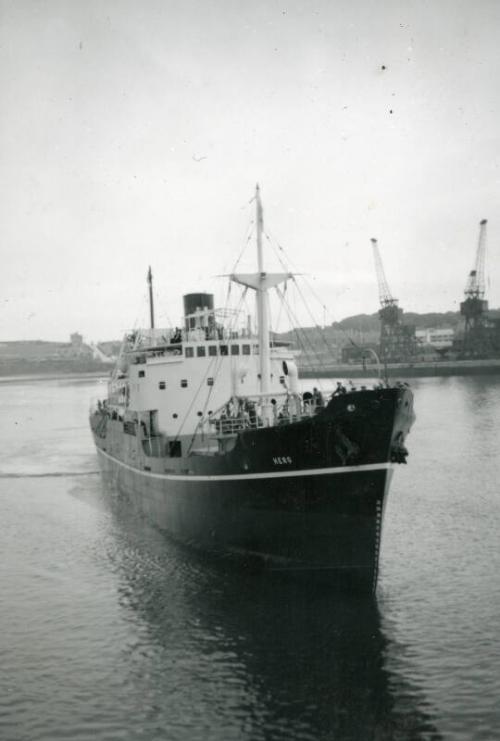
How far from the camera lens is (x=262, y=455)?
14094mm

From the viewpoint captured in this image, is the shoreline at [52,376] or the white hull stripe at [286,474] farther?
the shoreline at [52,376]

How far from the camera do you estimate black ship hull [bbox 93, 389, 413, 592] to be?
13.1 m

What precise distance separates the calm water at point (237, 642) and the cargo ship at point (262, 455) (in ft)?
2.94

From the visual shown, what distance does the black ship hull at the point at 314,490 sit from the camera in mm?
13133

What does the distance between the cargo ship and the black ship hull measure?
0.08 feet

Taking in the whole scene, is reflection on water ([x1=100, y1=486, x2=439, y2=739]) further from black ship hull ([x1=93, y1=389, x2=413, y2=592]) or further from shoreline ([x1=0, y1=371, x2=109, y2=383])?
shoreline ([x1=0, y1=371, x2=109, y2=383])

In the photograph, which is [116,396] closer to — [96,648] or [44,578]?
[44,578]

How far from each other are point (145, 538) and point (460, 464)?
670 inches

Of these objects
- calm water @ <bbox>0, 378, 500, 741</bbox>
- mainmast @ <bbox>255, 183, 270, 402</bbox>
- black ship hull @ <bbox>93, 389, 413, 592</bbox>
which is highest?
mainmast @ <bbox>255, 183, 270, 402</bbox>

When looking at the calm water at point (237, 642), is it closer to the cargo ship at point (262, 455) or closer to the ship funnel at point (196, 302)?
the cargo ship at point (262, 455)

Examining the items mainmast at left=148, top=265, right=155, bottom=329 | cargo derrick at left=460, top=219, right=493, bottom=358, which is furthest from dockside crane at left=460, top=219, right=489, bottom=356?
mainmast at left=148, top=265, right=155, bottom=329

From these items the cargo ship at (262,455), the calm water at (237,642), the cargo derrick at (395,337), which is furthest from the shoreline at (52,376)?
the calm water at (237,642)

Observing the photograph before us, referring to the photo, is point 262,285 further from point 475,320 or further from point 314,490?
point 475,320

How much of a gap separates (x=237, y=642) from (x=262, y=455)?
4100 mm
